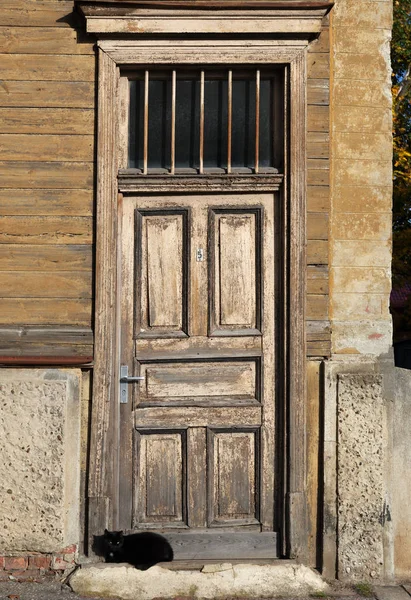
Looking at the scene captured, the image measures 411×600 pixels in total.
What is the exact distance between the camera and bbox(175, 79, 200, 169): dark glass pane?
5.42m

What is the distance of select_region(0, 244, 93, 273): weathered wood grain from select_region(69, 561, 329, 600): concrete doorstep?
6.51 feet

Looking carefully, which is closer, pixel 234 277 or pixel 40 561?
pixel 40 561

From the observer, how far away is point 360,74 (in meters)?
5.38

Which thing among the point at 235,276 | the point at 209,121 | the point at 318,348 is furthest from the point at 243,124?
the point at 318,348

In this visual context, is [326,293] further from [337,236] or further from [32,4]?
[32,4]

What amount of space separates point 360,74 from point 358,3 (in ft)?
1.60

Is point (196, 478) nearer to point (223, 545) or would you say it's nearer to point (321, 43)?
point (223, 545)

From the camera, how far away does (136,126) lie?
17.8 ft

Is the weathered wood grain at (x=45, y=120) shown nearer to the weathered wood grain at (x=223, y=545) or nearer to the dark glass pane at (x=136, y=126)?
the dark glass pane at (x=136, y=126)

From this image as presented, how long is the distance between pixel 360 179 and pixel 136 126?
1.59 meters

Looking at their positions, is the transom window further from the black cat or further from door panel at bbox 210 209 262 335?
the black cat

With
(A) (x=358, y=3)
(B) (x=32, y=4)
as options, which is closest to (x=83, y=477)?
(B) (x=32, y=4)

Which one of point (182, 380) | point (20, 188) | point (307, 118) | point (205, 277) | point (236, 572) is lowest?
point (236, 572)

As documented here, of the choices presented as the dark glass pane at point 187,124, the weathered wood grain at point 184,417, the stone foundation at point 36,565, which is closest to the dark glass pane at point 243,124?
the dark glass pane at point 187,124
